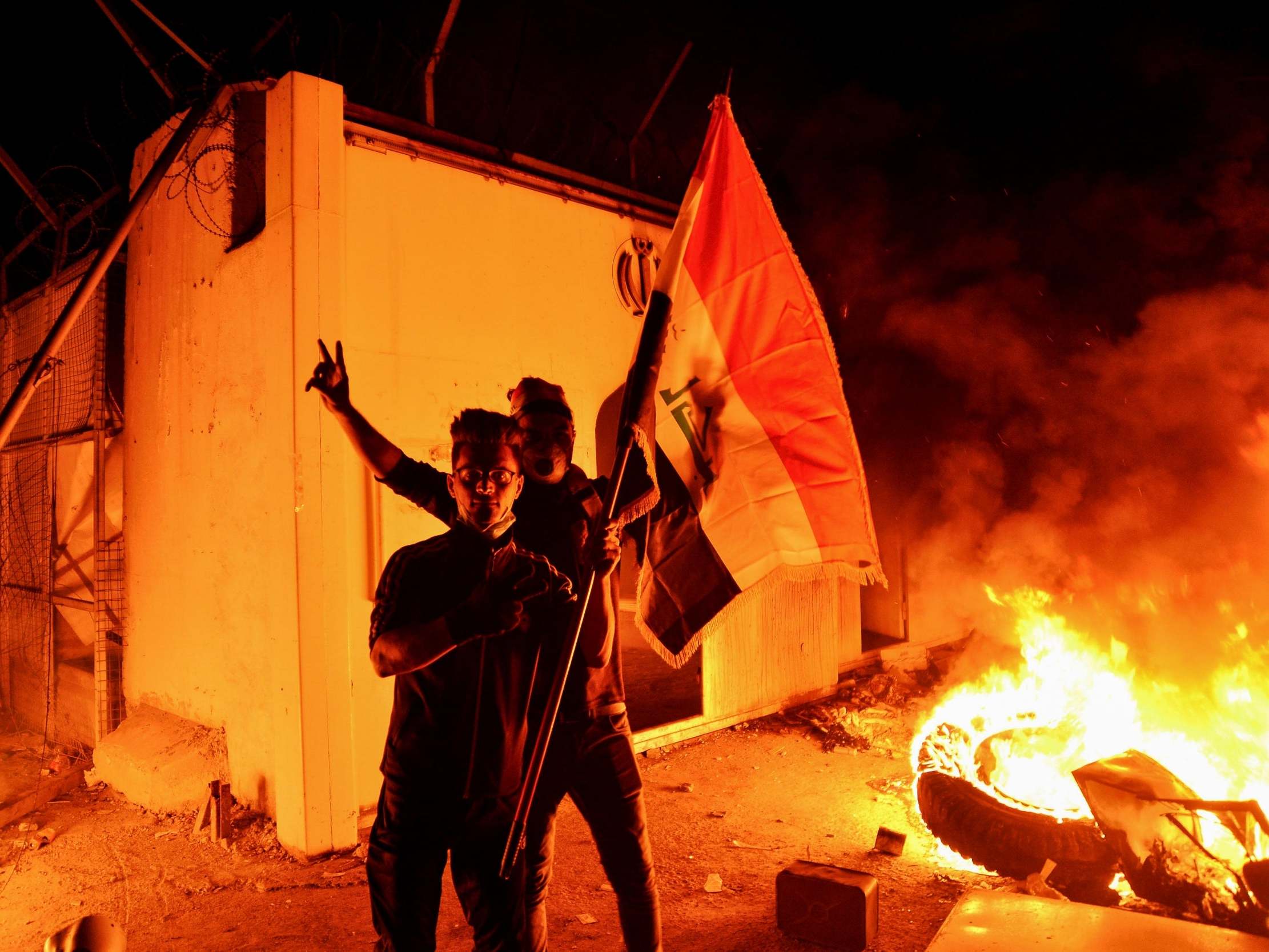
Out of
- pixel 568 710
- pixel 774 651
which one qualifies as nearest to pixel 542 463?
pixel 568 710

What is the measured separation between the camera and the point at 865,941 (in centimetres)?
393

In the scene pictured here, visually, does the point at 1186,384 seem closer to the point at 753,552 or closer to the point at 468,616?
the point at 753,552

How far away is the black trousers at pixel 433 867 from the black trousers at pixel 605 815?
0.44m

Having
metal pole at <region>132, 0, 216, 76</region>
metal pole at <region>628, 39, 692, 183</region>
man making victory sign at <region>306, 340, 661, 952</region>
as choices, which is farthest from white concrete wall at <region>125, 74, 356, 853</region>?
metal pole at <region>628, 39, 692, 183</region>

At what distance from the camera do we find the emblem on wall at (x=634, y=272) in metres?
7.16

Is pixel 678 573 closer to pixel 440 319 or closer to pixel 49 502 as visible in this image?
pixel 440 319

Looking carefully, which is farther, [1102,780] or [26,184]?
[26,184]

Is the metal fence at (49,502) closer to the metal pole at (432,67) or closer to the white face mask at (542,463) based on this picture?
the metal pole at (432,67)

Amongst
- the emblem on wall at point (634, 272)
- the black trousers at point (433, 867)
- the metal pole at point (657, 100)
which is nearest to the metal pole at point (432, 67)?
the emblem on wall at point (634, 272)

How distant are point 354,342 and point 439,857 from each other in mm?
3809

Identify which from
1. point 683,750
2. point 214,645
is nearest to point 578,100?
point 214,645

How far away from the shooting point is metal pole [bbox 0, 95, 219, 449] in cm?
436

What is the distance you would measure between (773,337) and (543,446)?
1.07m

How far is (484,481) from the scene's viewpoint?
2.62 meters
